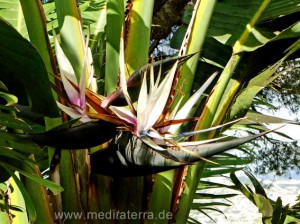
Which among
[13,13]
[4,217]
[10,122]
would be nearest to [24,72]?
[10,122]

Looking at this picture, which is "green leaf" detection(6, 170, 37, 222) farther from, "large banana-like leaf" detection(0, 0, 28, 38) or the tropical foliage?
"large banana-like leaf" detection(0, 0, 28, 38)

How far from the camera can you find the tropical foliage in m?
0.50

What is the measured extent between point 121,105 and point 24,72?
0.14m

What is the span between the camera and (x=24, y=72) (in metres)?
0.48

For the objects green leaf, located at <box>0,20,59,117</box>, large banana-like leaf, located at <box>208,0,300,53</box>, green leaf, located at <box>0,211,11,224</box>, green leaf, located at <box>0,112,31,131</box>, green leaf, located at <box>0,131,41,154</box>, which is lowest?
green leaf, located at <box>0,211,11,224</box>

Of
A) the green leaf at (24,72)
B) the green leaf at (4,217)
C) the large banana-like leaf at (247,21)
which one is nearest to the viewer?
the green leaf at (24,72)

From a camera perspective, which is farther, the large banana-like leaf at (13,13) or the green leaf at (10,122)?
the large banana-like leaf at (13,13)

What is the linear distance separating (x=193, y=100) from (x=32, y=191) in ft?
0.81

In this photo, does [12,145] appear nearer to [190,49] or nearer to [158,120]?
[158,120]

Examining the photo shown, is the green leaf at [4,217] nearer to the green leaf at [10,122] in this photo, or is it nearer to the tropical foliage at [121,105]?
the tropical foliage at [121,105]

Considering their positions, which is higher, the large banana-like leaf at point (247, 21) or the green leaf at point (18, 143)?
the large banana-like leaf at point (247, 21)

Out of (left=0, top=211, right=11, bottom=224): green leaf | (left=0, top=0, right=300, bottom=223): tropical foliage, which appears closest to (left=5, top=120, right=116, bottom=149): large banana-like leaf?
(left=0, top=0, right=300, bottom=223): tropical foliage

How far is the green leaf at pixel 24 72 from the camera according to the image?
0.46 m

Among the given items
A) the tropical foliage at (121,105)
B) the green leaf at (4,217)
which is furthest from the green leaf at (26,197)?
the green leaf at (4,217)
